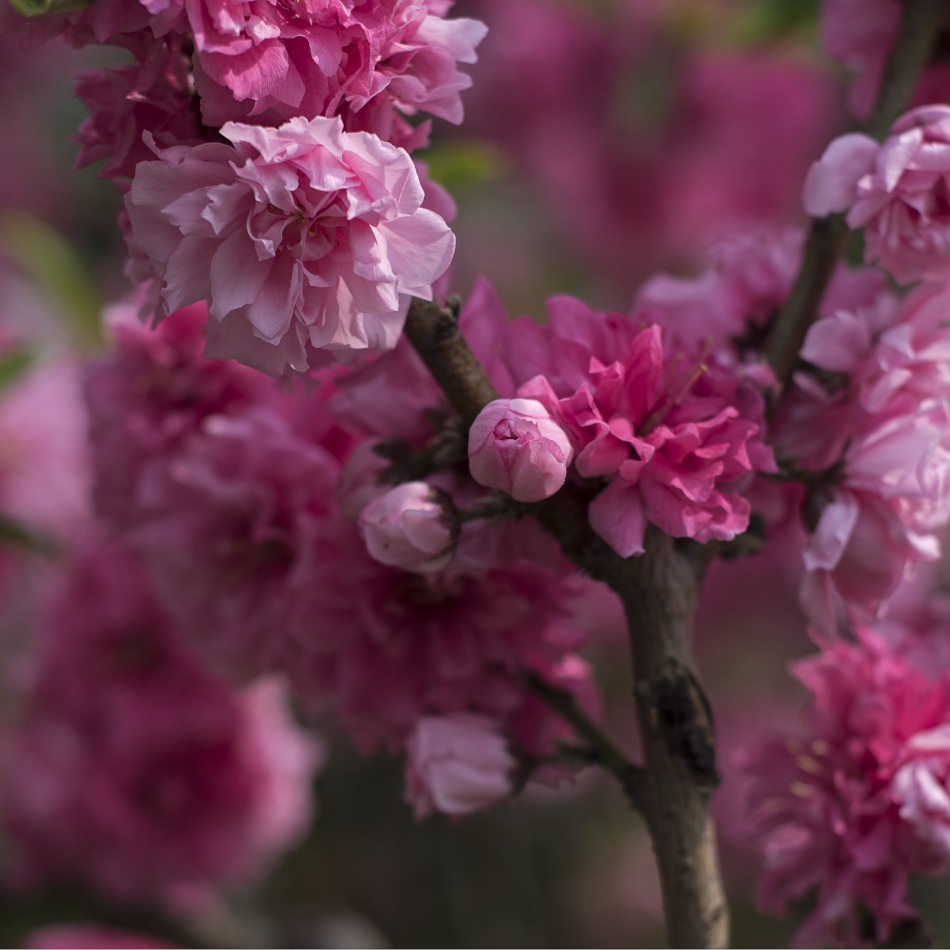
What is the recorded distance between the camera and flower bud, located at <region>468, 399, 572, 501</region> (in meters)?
0.48

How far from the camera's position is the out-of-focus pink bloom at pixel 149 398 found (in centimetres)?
77

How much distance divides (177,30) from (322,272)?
126 millimetres

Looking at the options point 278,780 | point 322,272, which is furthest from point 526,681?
point 278,780

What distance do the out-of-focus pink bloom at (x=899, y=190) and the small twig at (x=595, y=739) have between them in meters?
0.31

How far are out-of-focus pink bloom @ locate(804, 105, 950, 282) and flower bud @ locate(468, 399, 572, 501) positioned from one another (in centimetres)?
21

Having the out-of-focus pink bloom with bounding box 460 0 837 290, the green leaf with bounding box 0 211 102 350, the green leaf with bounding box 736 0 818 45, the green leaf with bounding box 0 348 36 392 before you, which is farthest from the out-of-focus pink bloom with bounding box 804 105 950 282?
the out-of-focus pink bloom with bounding box 460 0 837 290

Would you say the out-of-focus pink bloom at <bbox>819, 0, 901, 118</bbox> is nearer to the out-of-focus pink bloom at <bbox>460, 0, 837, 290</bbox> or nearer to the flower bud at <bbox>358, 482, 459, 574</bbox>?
the flower bud at <bbox>358, 482, 459, 574</bbox>

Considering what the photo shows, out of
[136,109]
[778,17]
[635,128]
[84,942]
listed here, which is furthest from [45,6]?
[635,128]

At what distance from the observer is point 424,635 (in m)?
0.67

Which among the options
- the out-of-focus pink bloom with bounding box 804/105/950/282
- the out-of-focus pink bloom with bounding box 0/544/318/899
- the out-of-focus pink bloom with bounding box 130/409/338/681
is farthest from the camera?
the out-of-focus pink bloom with bounding box 0/544/318/899

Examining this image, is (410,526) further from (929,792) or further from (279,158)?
(929,792)

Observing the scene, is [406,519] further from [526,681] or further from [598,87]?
[598,87]

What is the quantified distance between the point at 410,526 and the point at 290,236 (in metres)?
0.15

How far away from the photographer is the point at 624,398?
530 mm
